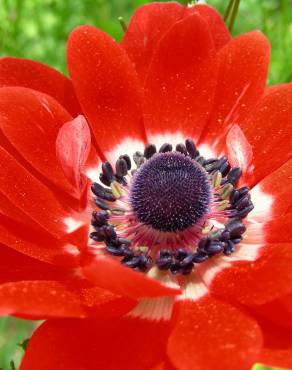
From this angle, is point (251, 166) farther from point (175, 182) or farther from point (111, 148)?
point (111, 148)

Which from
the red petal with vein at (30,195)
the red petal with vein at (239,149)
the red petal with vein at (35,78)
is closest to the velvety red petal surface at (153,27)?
the red petal with vein at (35,78)

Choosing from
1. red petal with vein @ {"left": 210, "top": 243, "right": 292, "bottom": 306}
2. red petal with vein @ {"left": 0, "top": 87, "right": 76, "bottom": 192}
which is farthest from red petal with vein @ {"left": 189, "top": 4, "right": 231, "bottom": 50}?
red petal with vein @ {"left": 210, "top": 243, "right": 292, "bottom": 306}

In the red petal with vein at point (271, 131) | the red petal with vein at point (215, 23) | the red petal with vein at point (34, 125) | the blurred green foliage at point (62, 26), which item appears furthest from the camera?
the blurred green foliage at point (62, 26)

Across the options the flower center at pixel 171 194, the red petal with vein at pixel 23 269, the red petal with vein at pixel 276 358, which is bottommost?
the red petal with vein at pixel 276 358

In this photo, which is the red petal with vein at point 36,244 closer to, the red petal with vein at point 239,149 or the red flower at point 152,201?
the red flower at point 152,201

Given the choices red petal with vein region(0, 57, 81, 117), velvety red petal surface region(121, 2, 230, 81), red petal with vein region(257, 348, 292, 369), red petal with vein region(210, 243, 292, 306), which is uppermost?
velvety red petal surface region(121, 2, 230, 81)

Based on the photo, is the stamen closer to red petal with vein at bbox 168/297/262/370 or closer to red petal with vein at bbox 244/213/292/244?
red petal with vein at bbox 244/213/292/244

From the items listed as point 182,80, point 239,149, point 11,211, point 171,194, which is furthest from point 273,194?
point 11,211
